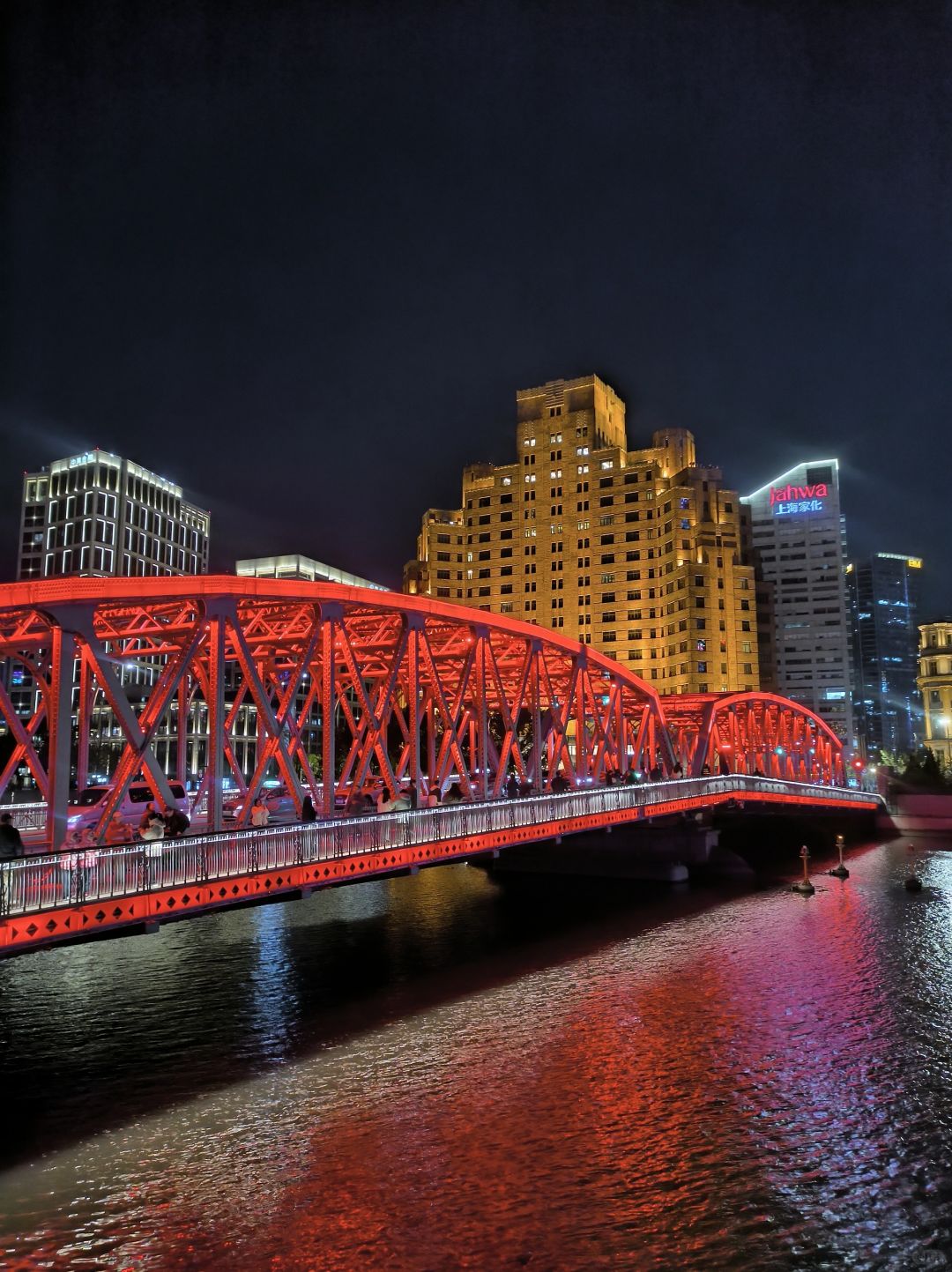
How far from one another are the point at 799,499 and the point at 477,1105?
15926cm

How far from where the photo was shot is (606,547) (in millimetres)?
133250

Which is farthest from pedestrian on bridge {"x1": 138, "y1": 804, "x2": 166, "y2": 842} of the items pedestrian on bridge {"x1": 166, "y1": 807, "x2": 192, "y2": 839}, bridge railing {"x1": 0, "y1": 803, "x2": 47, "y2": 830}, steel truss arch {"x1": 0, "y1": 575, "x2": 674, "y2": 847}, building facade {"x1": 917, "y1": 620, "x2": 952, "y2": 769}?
building facade {"x1": 917, "y1": 620, "x2": 952, "y2": 769}

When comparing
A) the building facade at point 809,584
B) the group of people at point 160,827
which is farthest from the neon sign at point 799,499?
the group of people at point 160,827

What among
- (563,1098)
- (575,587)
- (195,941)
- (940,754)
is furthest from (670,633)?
(563,1098)

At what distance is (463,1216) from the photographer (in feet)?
43.6

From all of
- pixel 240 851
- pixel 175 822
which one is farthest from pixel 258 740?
pixel 240 851

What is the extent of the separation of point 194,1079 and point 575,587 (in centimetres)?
11800

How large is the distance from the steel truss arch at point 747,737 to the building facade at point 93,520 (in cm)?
8703

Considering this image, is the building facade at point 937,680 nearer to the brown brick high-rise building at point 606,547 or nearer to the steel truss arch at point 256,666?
the brown brick high-rise building at point 606,547

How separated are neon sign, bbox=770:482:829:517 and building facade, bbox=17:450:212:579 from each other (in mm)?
100023

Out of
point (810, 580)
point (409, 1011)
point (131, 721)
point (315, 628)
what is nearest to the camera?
point (131, 721)

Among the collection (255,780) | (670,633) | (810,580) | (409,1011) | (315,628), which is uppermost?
(810,580)

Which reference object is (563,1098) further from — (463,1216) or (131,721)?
(131,721)

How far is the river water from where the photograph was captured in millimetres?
12805
